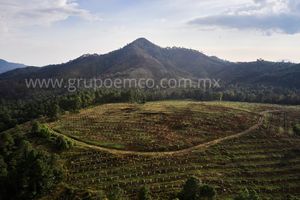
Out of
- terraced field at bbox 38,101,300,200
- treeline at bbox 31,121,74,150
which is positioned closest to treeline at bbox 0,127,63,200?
terraced field at bbox 38,101,300,200

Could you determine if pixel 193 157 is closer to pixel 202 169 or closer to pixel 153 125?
pixel 202 169

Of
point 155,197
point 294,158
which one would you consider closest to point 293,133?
point 294,158

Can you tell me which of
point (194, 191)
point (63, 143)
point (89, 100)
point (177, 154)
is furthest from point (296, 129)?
point (89, 100)

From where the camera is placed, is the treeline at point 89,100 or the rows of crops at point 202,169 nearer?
the rows of crops at point 202,169

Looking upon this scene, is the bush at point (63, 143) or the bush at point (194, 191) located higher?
the bush at point (63, 143)

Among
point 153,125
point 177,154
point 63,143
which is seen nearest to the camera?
point 63,143

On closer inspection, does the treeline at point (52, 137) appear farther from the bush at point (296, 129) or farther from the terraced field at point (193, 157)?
the bush at point (296, 129)

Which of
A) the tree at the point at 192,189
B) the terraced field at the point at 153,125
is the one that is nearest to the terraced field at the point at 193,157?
the terraced field at the point at 153,125
